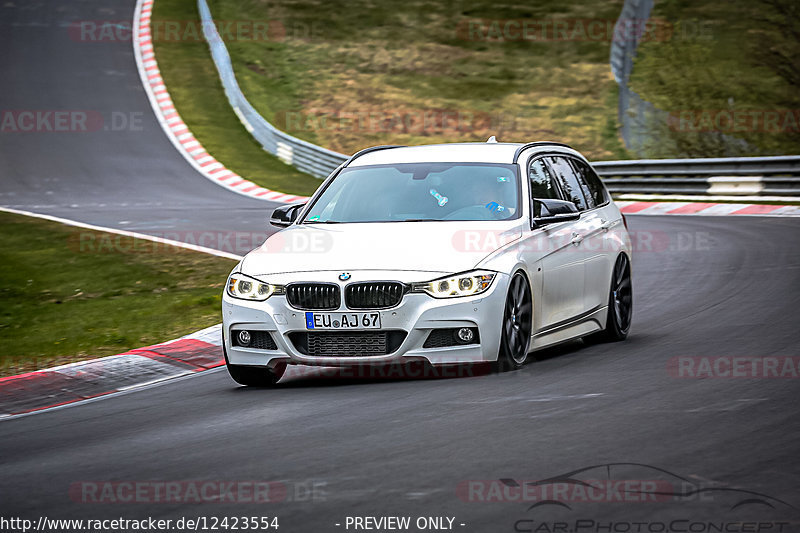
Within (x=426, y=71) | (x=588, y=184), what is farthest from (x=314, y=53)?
(x=588, y=184)

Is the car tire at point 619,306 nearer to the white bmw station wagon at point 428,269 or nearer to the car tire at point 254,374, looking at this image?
the white bmw station wagon at point 428,269

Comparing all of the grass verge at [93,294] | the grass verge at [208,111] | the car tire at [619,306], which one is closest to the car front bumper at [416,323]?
the car tire at [619,306]

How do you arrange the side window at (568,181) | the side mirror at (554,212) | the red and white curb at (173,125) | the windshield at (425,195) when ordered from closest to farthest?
the side mirror at (554,212), the windshield at (425,195), the side window at (568,181), the red and white curb at (173,125)

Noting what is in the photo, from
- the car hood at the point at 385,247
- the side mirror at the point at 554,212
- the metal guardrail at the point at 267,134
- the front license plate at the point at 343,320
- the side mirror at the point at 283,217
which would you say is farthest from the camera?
the metal guardrail at the point at 267,134

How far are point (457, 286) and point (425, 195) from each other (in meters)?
1.39

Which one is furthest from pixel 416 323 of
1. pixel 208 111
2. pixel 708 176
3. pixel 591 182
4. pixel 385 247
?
pixel 208 111

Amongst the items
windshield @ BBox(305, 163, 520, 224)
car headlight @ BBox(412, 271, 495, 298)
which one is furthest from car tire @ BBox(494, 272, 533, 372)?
windshield @ BBox(305, 163, 520, 224)

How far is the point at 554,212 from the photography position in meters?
9.09

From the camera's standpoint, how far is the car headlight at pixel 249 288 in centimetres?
833

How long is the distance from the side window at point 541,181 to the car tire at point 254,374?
2.36m

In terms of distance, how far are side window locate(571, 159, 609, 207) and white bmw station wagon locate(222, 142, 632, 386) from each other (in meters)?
0.32

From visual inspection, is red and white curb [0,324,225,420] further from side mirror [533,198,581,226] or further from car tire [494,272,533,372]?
side mirror [533,198,581,226]

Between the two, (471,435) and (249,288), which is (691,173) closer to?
(249,288)

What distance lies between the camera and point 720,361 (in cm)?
856
